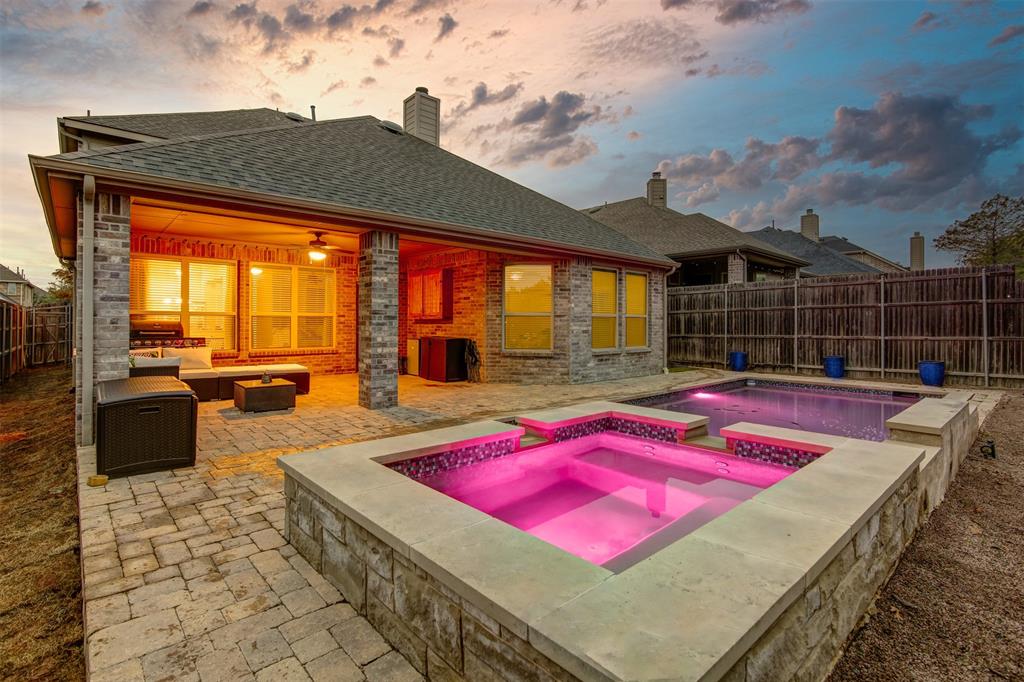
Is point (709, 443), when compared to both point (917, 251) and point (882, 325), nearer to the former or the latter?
point (882, 325)

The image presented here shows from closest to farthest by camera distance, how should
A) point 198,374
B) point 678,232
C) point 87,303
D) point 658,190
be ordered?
point 87,303 < point 198,374 < point 678,232 < point 658,190

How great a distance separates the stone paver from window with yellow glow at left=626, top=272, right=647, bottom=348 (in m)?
8.04

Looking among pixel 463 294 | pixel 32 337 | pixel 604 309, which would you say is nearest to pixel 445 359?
pixel 463 294

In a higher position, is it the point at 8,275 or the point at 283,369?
the point at 8,275

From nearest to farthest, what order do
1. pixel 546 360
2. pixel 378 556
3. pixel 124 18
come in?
pixel 378 556
pixel 124 18
pixel 546 360

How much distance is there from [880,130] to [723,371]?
33.2m

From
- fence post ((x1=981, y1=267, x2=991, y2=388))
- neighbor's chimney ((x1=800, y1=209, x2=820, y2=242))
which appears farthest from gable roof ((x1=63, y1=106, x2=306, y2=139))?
neighbor's chimney ((x1=800, y1=209, x2=820, y2=242))

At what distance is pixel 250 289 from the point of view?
948cm

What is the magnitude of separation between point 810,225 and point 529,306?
77.1ft

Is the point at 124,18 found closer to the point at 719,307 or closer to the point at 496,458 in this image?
the point at 496,458

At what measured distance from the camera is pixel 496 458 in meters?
4.14

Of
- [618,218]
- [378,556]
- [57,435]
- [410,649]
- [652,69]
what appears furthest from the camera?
[618,218]

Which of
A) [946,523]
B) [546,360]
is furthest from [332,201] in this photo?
[946,523]

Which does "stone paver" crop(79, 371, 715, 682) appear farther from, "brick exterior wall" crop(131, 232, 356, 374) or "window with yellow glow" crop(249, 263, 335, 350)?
"window with yellow glow" crop(249, 263, 335, 350)
